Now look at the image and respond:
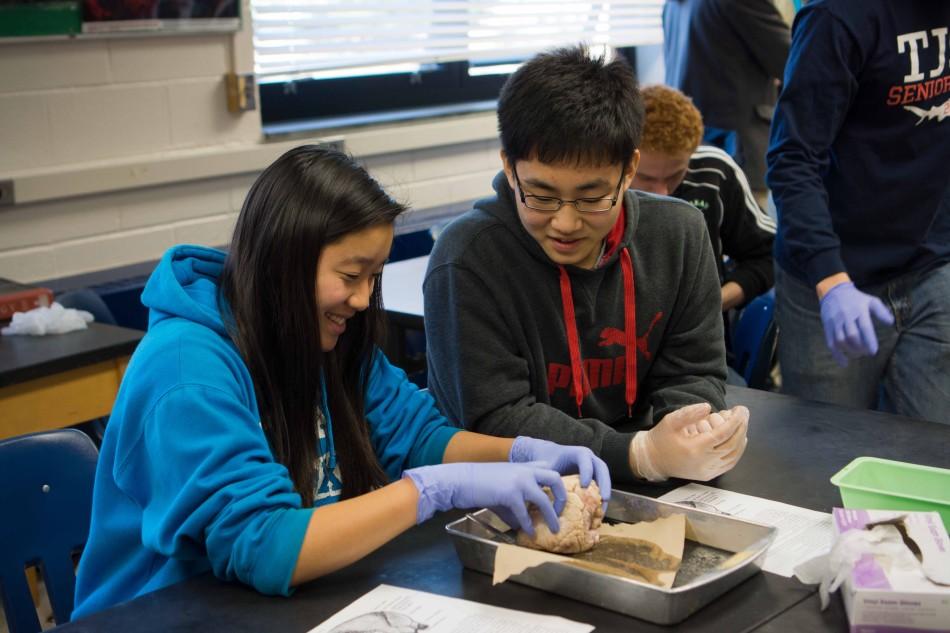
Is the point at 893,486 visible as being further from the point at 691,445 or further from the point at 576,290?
the point at 576,290

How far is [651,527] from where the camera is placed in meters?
1.27

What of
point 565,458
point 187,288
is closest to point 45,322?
point 187,288

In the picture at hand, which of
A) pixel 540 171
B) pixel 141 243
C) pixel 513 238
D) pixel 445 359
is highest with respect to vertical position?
pixel 540 171

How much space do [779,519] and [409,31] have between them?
2750mm

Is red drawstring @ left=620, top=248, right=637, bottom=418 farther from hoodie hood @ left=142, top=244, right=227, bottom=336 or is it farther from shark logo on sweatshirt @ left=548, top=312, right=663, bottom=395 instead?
hoodie hood @ left=142, top=244, right=227, bottom=336

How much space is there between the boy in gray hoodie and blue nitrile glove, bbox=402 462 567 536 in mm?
255

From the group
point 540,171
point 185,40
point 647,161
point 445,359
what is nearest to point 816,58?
point 647,161

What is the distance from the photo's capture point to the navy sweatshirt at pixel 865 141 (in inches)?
79.6

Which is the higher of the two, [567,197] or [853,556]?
[567,197]

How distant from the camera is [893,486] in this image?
139cm

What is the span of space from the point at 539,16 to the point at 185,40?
61.8 inches

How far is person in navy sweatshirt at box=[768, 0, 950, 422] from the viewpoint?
202 centimetres

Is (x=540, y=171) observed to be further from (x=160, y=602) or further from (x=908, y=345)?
(x=908, y=345)

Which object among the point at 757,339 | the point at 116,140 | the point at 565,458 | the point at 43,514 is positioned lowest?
the point at 757,339
